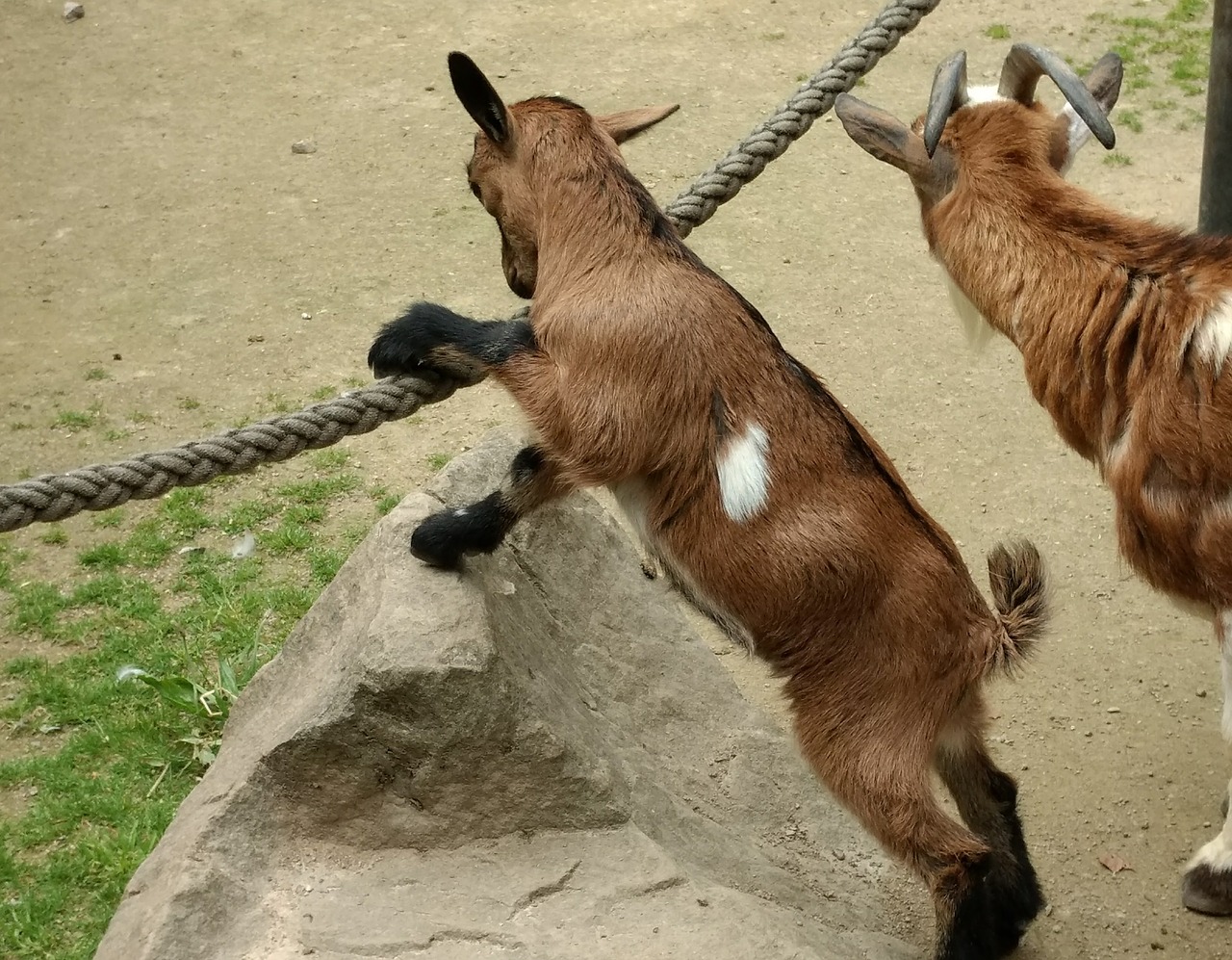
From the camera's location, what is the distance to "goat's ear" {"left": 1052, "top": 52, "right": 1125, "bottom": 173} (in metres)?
4.12

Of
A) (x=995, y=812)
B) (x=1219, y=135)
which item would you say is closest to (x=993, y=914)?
(x=995, y=812)

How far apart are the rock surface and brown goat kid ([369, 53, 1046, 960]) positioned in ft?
1.09

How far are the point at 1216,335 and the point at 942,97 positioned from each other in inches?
39.6

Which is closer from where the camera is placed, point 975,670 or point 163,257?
point 975,670

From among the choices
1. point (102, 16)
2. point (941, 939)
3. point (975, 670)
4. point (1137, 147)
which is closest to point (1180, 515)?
point (975, 670)

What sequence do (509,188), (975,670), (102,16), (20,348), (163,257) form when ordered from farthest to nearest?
(102,16) < (163,257) < (20,348) < (509,188) < (975,670)

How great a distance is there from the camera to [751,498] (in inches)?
144

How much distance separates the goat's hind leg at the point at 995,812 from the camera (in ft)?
12.9

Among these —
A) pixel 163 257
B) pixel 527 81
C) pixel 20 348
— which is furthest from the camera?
pixel 527 81

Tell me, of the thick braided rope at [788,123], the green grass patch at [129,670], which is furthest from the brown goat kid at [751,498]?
the green grass patch at [129,670]

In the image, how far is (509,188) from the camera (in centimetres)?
400

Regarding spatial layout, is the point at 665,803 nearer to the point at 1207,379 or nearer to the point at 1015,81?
the point at 1207,379

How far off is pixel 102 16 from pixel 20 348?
16.0ft

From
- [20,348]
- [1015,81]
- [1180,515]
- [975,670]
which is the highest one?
[1015,81]
